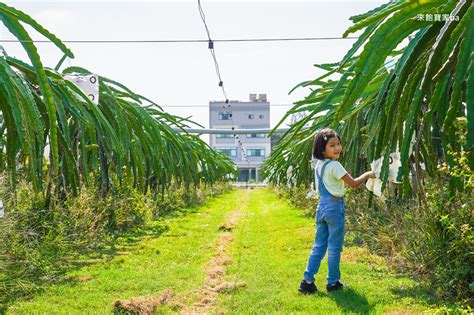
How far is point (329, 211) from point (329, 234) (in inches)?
7.5

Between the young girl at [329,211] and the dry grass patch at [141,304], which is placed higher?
the young girl at [329,211]

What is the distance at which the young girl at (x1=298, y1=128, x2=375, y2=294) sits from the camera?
385 cm

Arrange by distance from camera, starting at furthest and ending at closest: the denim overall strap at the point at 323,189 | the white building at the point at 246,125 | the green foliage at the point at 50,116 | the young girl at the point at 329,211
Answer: the white building at the point at 246,125 → the denim overall strap at the point at 323,189 → the young girl at the point at 329,211 → the green foliage at the point at 50,116

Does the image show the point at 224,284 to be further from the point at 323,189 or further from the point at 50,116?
the point at 50,116

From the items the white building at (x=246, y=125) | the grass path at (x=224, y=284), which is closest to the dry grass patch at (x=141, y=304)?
the grass path at (x=224, y=284)

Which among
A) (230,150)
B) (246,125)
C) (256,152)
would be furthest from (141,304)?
(256,152)

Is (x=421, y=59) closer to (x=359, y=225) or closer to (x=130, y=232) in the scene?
(x=359, y=225)

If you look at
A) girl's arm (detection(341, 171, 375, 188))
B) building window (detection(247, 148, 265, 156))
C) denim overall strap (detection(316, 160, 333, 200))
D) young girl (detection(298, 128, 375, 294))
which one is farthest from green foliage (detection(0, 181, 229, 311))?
building window (detection(247, 148, 265, 156))

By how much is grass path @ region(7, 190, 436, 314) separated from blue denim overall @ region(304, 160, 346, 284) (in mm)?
185

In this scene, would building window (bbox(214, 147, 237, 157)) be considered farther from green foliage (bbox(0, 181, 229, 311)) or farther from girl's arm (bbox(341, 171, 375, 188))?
girl's arm (bbox(341, 171, 375, 188))

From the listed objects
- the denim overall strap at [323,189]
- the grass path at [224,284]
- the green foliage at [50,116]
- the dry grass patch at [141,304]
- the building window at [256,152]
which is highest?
the building window at [256,152]

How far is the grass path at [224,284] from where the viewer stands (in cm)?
343

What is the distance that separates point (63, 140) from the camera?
3.37 metres

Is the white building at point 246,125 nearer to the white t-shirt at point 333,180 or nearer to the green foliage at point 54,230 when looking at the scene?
the green foliage at point 54,230
